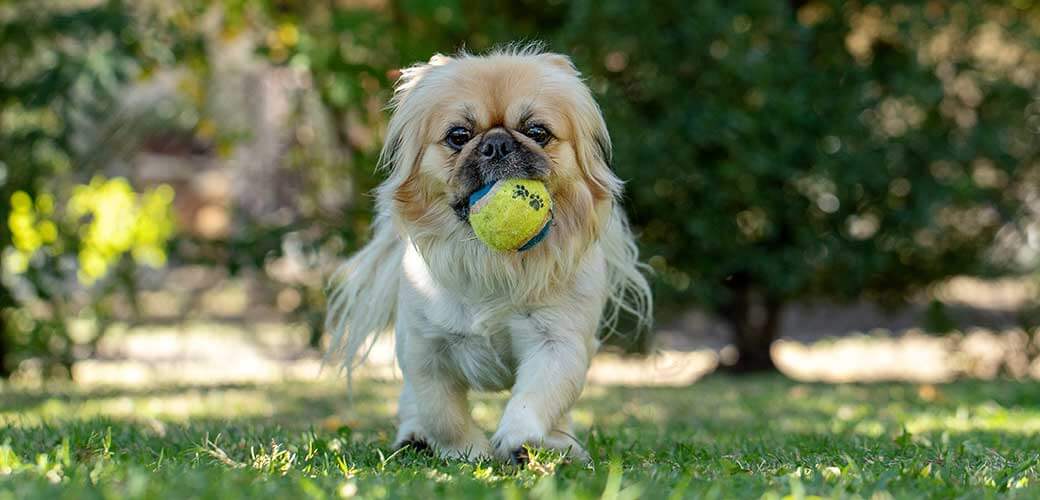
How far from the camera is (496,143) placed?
145 inches

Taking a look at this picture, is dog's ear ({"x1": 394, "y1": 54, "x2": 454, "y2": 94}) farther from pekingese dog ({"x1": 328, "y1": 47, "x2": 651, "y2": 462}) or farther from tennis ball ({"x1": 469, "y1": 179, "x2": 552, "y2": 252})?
tennis ball ({"x1": 469, "y1": 179, "x2": 552, "y2": 252})

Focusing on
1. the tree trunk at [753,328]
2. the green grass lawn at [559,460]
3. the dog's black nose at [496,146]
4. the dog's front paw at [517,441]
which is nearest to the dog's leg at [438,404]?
the green grass lawn at [559,460]

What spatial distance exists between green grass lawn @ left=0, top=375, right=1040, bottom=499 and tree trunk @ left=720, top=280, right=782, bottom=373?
6.52ft

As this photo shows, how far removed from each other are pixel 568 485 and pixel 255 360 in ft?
30.4

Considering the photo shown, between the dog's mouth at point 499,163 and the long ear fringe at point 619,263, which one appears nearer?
the dog's mouth at point 499,163

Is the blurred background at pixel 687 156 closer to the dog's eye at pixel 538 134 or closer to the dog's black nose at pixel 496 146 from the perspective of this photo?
the dog's eye at pixel 538 134

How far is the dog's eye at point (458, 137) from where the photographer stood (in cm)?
385

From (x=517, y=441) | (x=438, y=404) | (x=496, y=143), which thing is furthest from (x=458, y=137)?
(x=517, y=441)

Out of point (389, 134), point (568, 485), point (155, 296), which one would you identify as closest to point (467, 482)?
point (568, 485)

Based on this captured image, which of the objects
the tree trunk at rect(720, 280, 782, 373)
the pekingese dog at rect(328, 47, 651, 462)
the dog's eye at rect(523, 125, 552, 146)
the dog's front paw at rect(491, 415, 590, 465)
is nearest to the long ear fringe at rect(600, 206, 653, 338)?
the pekingese dog at rect(328, 47, 651, 462)

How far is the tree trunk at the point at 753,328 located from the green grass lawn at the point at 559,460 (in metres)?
1.99

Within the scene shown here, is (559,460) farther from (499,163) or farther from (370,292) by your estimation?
(370,292)

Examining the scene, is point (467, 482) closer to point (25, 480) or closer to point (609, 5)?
point (25, 480)

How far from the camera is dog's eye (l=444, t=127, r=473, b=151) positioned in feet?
12.6
